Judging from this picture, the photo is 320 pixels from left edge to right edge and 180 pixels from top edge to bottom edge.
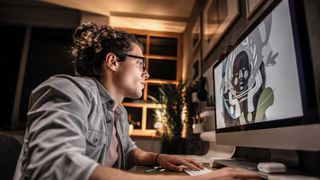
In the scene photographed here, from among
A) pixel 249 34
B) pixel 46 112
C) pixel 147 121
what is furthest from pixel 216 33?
pixel 147 121

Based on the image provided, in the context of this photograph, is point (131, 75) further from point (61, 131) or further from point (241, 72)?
point (61, 131)

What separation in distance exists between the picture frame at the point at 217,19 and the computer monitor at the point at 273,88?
717 millimetres

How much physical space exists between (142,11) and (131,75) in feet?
9.52

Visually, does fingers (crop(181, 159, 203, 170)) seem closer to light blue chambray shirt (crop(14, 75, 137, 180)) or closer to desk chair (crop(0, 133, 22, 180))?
light blue chambray shirt (crop(14, 75, 137, 180))

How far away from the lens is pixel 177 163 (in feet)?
3.84

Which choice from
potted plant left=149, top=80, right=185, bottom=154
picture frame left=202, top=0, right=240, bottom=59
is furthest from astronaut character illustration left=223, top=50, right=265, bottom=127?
potted plant left=149, top=80, right=185, bottom=154

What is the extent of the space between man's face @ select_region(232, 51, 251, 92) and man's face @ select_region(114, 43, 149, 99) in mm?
461

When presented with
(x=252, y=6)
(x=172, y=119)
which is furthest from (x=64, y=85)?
(x=172, y=119)

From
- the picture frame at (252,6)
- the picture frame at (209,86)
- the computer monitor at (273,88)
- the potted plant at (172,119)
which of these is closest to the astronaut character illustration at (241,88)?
the computer monitor at (273,88)

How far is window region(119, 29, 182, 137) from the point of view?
403 centimetres

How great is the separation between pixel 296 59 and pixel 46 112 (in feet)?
2.31

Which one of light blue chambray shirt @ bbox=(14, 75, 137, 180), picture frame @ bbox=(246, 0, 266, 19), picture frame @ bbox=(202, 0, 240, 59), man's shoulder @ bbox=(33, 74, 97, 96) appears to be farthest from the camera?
picture frame @ bbox=(202, 0, 240, 59)

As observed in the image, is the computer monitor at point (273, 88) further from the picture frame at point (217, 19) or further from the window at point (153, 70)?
the window at point (153, 70)

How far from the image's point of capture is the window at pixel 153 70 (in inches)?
159
